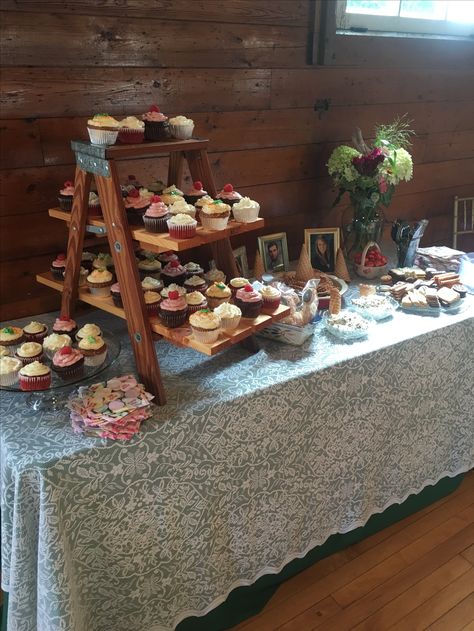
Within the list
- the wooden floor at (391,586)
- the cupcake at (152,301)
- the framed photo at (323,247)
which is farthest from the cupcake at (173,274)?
the wooden floor at (391,586)

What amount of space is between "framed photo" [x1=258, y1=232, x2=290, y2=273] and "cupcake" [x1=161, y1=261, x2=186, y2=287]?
1.77 ft

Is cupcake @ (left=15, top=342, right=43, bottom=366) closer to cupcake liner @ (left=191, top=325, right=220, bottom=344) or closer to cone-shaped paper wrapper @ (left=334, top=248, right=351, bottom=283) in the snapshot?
cupcake liner @ (left=191, top=325, right=220, bottom=344)

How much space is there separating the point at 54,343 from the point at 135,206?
0.36 meters

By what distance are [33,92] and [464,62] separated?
191 cm

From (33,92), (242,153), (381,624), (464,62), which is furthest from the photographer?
(464,62)

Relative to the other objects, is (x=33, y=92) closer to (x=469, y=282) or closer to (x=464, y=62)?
(x=469, y=282)

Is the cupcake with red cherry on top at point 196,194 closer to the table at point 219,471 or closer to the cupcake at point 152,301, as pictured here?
the cupcake at point 152,301

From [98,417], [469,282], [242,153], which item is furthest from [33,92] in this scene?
[469,282]

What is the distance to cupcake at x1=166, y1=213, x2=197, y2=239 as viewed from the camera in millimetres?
1147

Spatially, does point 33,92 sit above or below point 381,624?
above

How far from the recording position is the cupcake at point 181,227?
1.15 metres

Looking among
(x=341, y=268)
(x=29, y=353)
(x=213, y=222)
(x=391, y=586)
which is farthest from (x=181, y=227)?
(x=391, y=586)

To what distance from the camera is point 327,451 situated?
1449mm

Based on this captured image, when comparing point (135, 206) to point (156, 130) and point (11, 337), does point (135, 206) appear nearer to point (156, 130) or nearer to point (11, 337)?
point (156, 130)
